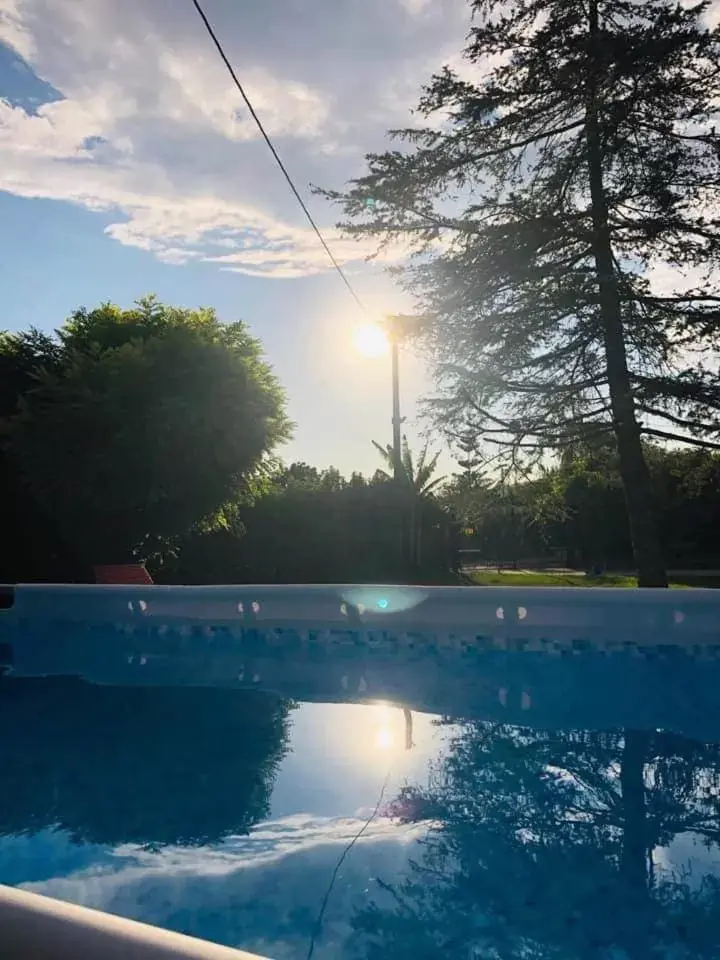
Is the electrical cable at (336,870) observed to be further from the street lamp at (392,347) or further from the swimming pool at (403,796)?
the street lamp at (392,347)

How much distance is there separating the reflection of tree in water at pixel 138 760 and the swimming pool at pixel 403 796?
0.09 ft

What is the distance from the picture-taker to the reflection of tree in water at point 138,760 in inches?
191

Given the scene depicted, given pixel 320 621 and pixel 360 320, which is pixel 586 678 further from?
pixel 360 320

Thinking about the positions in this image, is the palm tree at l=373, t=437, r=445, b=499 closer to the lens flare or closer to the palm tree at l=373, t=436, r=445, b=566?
the palm tree at l=373, t=436, r=445, b=566

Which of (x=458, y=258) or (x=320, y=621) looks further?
(x=458, y=258)

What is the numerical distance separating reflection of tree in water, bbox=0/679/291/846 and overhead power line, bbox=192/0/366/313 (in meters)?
8.95

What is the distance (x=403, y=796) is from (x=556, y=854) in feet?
4.03

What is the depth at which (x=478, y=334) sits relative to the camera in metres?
14.7

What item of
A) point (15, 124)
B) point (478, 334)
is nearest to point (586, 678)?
point (478, 334)

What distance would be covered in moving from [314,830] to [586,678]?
4.87 m

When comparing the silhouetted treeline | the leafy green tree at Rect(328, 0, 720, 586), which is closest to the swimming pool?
the leafy green tree at Rect(328, 0, 720, 586)

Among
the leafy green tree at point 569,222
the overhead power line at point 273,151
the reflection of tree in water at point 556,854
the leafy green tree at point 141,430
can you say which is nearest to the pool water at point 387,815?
the reflection of tree in water at point 556,854

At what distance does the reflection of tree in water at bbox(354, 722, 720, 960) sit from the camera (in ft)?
11.3

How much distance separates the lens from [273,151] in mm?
13523
